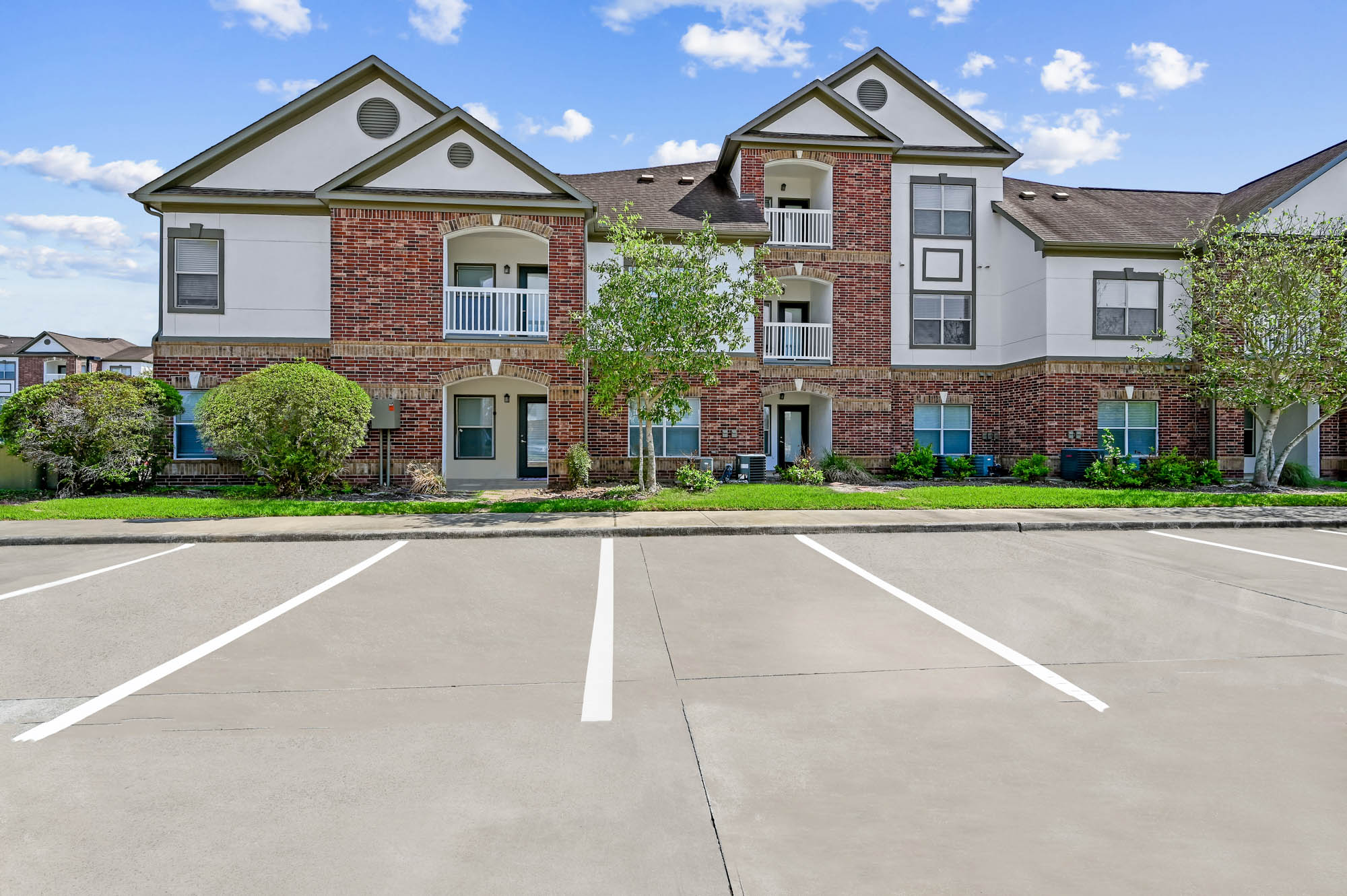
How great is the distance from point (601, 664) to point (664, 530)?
6.64 meters

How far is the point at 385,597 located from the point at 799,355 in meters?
15.9

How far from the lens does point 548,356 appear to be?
1791 centimetres

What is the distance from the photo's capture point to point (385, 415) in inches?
687

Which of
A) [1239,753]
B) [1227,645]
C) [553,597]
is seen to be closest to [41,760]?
[553,597]

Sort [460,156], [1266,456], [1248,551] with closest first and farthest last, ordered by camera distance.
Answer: [1248,551], [460,156], [1266,456]

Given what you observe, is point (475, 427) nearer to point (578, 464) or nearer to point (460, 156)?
point (578, 464)

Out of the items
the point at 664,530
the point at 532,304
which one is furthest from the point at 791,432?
the point at 664,530

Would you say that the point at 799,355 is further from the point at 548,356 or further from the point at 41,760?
the point at 41,760

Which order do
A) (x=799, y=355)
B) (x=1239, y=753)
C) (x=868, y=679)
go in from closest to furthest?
1. (x=1239, y=753)
2. (x=868, y=679)
3. (x=799, y=355)

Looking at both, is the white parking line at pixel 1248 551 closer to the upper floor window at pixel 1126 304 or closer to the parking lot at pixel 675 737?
the parking lot at pixel 675 737

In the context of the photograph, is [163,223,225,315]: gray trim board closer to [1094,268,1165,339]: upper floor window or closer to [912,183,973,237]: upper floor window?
[912,183,973,237]: upper floor window

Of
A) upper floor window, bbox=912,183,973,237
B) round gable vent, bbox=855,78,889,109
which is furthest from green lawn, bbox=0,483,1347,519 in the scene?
round gable vent, bbox=855,78,889,109

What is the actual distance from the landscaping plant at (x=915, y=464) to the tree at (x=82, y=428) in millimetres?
18978

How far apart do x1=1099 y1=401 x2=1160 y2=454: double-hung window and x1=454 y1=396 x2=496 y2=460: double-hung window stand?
1723 cm
